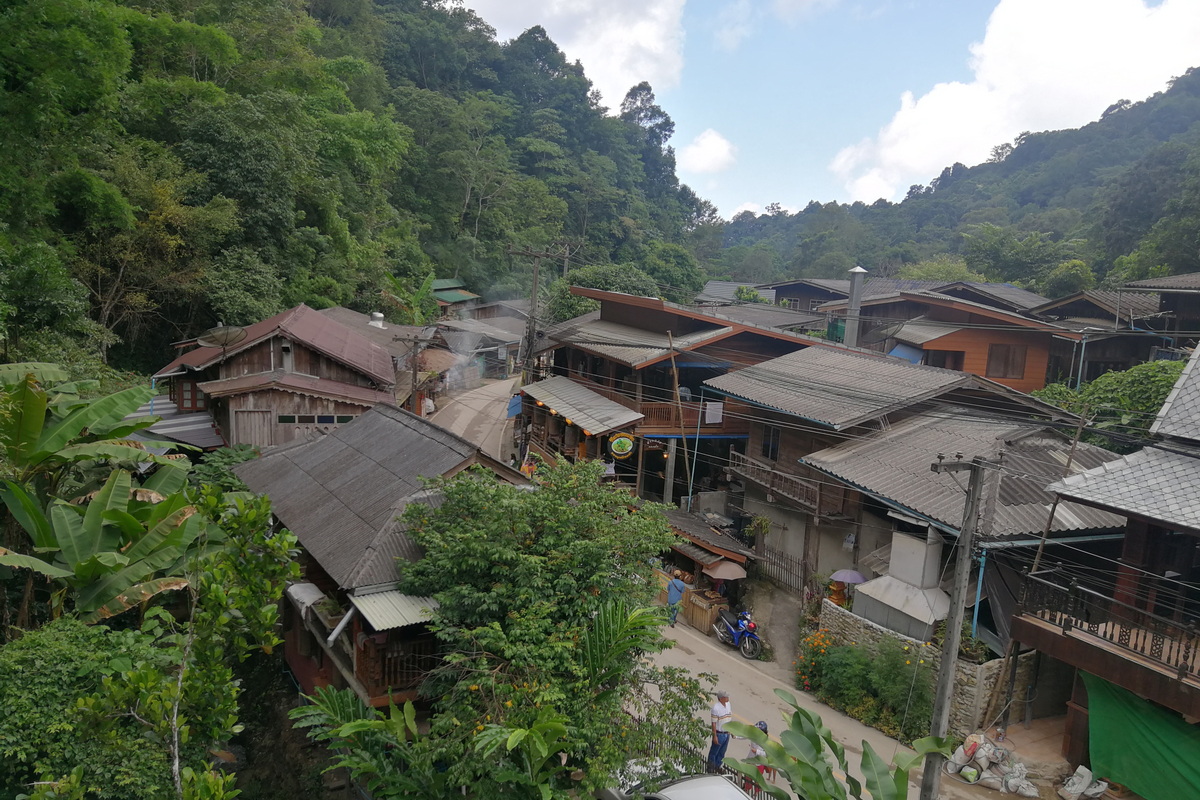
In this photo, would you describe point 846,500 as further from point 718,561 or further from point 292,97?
point 292,97

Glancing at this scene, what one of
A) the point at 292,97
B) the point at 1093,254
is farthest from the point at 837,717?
the point at 1093,254

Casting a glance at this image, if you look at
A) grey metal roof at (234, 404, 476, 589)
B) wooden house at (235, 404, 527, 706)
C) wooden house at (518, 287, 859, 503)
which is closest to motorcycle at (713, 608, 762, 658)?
wooden house at (518, 287, 859, 503)

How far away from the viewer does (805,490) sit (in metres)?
20.0

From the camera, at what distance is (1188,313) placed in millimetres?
25203

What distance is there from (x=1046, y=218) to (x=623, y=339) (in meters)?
48.2

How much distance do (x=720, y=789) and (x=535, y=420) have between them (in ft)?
73.6

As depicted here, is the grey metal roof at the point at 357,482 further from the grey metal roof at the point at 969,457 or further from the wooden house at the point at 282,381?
the grey metal roof at the point at 969,457

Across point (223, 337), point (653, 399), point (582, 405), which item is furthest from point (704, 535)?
point (223, 337)

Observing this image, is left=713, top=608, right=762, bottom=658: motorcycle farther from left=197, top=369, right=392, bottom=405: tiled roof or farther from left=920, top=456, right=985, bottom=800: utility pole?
left=197, top=369, right=392, bottom=405: tiled roof

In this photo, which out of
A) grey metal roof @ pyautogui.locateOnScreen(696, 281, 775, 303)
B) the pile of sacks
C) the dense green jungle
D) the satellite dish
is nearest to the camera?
the pile of sacks

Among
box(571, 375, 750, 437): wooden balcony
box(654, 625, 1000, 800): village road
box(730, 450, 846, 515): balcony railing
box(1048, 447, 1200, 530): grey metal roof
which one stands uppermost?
box(1048, 447, 1200, 530): grey metal roof

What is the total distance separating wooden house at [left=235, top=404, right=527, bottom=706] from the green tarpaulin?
11076 mm

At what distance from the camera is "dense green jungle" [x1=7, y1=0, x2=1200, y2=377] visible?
18.9 meters

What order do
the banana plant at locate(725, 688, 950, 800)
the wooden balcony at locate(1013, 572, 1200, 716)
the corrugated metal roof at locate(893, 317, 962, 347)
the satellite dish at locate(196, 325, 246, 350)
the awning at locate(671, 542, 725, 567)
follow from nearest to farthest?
1. the banana plant at locate(725, 688, 950, 800)
2. the wooden balcony at locate(1013, 572, 1200, 716)
3. the awning at locate(671, 542, 725, 567)
4. the satellite dish at locate(196, 325, 246, 350)
5. the corrugated metal roof at locate(893, 317, 962, 347)
